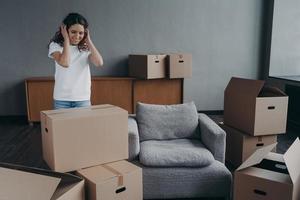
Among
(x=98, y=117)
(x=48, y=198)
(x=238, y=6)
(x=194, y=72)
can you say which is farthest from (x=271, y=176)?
(x=238, y=6)

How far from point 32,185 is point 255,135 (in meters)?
1.89

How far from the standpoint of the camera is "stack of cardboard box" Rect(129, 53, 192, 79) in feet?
14.3

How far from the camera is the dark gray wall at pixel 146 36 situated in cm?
461

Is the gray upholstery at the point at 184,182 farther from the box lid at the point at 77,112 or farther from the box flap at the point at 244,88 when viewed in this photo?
the box flap at the point at 244,88

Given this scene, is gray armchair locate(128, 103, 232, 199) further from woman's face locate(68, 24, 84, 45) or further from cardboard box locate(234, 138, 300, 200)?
woman's face locate(68, 24, 84, 45)

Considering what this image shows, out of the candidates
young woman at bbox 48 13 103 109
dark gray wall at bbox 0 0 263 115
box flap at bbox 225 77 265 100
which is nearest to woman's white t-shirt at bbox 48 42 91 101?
young woman at bbox 48 13 103 109

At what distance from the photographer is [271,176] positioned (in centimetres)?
171

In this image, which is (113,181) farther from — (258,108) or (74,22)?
(258,108)

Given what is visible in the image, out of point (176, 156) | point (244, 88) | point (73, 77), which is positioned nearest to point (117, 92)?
point (244, 88)

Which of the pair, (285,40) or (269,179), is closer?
(269,179)

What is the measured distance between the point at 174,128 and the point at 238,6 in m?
3.19

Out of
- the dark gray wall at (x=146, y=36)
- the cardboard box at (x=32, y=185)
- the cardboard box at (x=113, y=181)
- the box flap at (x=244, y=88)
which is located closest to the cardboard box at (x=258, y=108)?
the box flap at (x=244, y=88)

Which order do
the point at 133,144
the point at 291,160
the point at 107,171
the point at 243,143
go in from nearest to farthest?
the point at 291,160, the point at 107,171, the point at 133,144, the point at 243,143

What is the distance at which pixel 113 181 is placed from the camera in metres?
1.73
